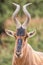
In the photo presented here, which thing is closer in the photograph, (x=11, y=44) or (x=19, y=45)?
(x=19, y=45)

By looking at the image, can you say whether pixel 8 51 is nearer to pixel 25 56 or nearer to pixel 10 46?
pixel 10 46

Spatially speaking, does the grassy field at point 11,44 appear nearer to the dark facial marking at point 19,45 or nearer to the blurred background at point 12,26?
the blurred background at point 12,26

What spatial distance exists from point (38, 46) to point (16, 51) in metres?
8.46

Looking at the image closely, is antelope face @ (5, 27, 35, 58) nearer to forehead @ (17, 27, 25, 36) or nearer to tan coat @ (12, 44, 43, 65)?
forehead @ (17, 27, 25, 36)

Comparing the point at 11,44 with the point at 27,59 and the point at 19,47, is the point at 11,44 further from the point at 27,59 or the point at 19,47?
the point at 19,47

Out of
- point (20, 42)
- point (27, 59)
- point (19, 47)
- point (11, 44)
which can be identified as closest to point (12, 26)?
point (11, 44)

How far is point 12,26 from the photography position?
2223cm

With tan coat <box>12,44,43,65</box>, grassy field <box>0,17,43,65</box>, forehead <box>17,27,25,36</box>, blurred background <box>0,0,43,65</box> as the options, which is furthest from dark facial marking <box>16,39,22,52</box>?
grassy field <box>0,17,43,65</box>

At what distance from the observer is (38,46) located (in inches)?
865

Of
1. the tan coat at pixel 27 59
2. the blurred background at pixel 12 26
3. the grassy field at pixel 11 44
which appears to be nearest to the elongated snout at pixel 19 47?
the tan coat at pixel 27 59

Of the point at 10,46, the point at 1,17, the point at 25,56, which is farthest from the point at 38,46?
the point at 25,56

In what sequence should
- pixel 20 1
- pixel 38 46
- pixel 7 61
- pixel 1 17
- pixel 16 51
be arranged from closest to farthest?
pixel 16 51 < pixel 20 1 < pixel 7 61 < pixel 38 46 < pixel 1 17

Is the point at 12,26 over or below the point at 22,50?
over

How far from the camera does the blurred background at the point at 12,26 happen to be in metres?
21.0
